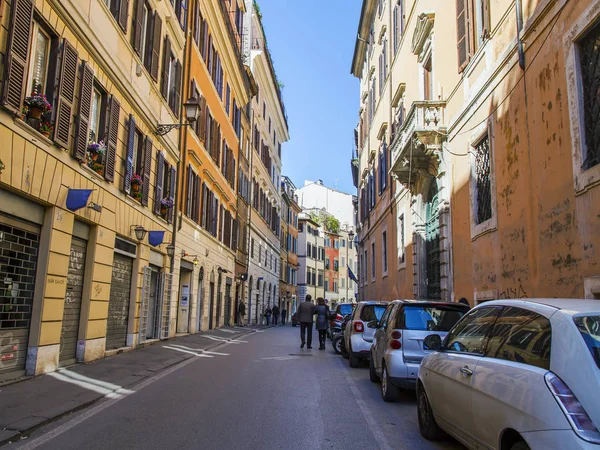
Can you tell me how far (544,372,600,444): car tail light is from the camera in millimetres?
2979

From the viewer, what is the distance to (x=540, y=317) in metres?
3.87

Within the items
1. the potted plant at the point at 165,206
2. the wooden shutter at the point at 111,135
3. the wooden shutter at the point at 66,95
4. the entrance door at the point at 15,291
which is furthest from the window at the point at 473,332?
the potted plant at the point at 165,206

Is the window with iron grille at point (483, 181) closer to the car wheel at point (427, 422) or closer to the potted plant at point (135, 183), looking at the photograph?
the car wheel at point (427, 422)

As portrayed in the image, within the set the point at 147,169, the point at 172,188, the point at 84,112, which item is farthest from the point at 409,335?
the point at 172,188

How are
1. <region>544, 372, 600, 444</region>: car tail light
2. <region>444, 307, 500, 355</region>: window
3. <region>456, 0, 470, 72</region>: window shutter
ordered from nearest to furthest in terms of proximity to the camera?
<region>544, 372, 600, 444</region>: car tail light < <region>444, 307, 500, 355</region>: window < <region>456, 0, 470, 72</region>: window shutter

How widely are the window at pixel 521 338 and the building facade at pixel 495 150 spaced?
382 centimetres

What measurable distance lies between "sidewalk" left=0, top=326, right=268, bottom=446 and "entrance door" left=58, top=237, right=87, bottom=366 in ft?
1.29

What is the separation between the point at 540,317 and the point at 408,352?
4310 mm

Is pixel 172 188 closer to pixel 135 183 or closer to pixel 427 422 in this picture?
pixel 135 183

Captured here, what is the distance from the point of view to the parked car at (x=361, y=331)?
12.5 metres

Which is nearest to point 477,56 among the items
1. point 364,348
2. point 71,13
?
point 364,348

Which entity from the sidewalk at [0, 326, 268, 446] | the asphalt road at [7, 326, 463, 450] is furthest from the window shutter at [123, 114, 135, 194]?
the asphalt road at [7, 326, 463, 450]

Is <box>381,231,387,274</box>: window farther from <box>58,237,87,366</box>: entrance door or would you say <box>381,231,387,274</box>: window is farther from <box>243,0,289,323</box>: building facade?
<box>58,237,87,366</box>: entrance door

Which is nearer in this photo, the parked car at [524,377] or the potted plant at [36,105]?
the parked car at [524,377]
